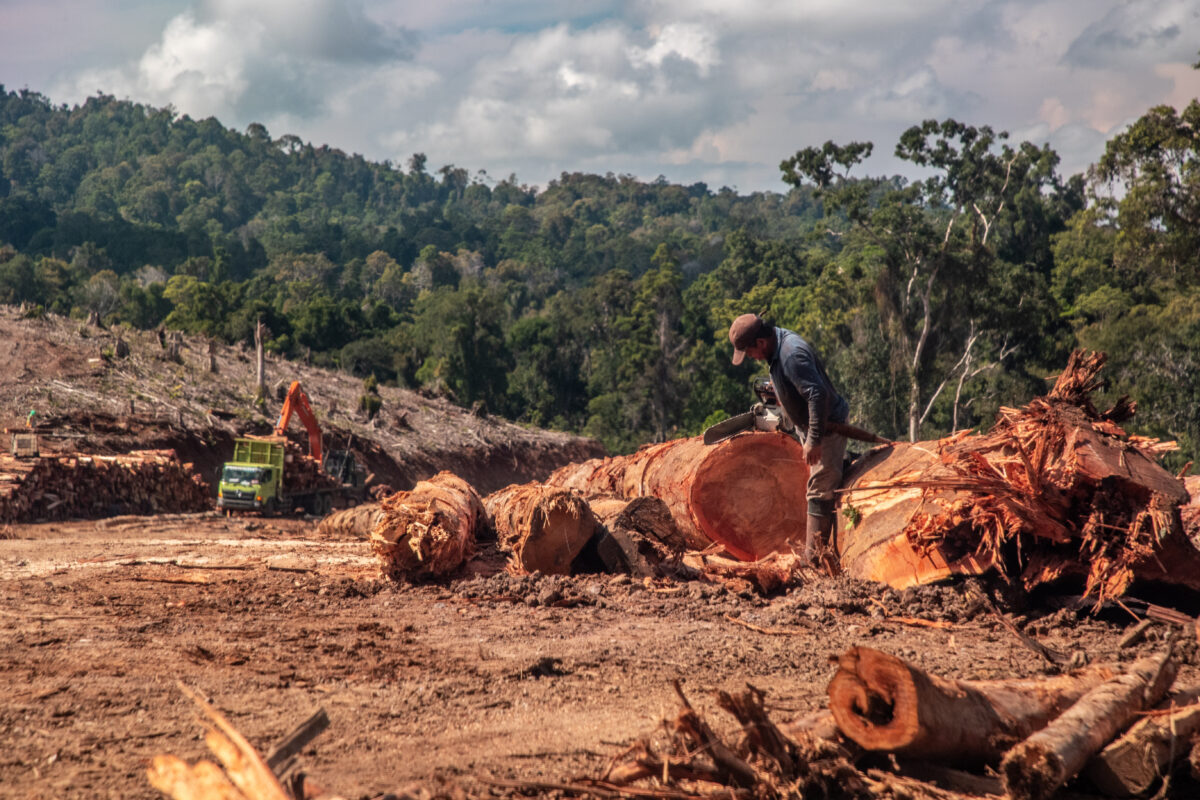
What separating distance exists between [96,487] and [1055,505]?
16071 mm

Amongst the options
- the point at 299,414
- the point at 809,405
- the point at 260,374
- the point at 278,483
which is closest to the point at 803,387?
the point at 809,405

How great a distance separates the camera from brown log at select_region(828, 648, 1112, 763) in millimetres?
2590

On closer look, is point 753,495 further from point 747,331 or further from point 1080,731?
point 1080,731

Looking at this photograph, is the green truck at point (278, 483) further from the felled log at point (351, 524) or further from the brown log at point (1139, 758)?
the brown log at point (1139, 758)

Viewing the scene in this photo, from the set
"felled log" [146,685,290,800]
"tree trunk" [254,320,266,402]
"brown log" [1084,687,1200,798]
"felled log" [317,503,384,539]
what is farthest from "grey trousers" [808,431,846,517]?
"tree trunk" [254,320,266,402]

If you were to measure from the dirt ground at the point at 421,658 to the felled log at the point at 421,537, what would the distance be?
0.17 m

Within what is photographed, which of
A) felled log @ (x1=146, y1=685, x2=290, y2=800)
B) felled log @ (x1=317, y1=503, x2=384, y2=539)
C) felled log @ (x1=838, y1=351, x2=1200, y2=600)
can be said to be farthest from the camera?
felled log @ (x1=317, y1=503, x2=384, y2=539)

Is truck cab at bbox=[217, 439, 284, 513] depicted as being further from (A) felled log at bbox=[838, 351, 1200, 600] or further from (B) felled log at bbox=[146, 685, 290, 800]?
(B) felled log at bbox=[146, 685, 290, 800]

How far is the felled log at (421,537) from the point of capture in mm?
6758

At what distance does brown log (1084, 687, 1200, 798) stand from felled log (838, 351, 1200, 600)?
2481 mm

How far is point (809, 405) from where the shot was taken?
6.59 metres

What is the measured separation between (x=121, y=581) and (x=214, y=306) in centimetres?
4111

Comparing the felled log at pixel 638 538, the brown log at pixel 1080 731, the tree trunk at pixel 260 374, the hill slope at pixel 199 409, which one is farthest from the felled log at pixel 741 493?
the tree trunk at pixel 260 374

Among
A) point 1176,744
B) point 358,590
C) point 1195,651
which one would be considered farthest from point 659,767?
point 358,590
